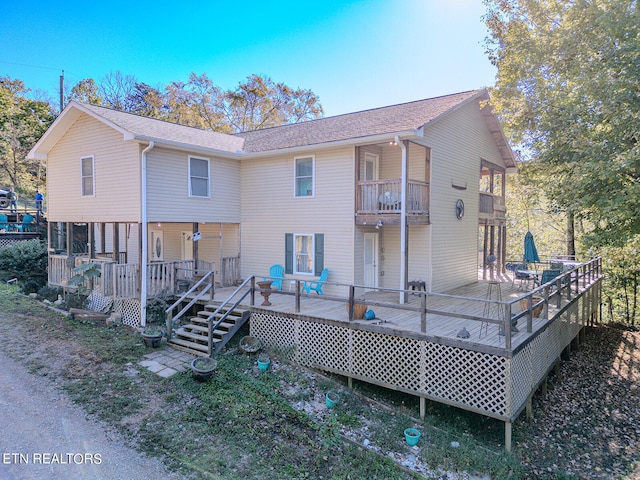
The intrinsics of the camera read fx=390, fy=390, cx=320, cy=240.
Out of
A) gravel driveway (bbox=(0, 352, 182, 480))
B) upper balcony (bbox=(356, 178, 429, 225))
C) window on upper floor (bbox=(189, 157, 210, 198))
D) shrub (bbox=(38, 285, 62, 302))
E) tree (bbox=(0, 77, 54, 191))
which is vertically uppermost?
tree (bbox=(0, 77, 54, 191))

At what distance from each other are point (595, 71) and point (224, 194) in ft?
37.8

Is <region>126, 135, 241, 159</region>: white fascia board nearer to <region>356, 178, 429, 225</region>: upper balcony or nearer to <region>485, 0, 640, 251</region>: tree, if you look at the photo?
<region>356, 178, 429, 225</region>: upper balcony

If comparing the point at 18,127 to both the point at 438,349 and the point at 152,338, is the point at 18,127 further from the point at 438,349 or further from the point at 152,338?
the point at 438,349

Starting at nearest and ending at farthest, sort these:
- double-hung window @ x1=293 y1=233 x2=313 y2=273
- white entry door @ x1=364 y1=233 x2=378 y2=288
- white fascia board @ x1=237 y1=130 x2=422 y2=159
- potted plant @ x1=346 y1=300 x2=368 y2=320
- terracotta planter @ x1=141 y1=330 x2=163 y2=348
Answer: potted plant @ x1=346 y1=300 x2=368 y2=320 → terracotta planter @ x1=141 y1=330 x2=163 y2=348 → white fascia board @ x1=237 y1=130 x2=422 y2=159 → white entry door @ x1=364 y1=233 x2=378 y2=288 → double-hung window @ x1=293 y1=233 x2=313 y2=273

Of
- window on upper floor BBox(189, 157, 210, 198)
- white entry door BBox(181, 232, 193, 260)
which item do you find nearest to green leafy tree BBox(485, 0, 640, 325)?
window on upper floor BBox(189, 157, 210, 198)

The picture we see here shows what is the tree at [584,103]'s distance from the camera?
9.62m

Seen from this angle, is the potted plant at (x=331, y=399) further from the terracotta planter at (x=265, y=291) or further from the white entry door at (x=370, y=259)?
the white entry door at (x=370, y=259)

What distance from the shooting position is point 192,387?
25.2ft

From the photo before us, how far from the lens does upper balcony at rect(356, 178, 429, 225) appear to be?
1104 centimetres

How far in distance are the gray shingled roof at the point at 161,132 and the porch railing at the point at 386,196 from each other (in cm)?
494

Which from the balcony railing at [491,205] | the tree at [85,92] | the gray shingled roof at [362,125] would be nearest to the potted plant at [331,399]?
the gray shingled roof at [362,125]

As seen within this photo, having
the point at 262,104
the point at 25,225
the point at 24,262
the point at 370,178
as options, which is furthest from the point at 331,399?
the point at 262,104

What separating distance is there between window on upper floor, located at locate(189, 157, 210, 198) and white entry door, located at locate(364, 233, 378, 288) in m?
5.48

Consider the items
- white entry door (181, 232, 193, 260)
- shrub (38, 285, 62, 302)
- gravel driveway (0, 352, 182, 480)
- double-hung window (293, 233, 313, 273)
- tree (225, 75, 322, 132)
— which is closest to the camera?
gravel driveway (0, 352, 182, 480)
